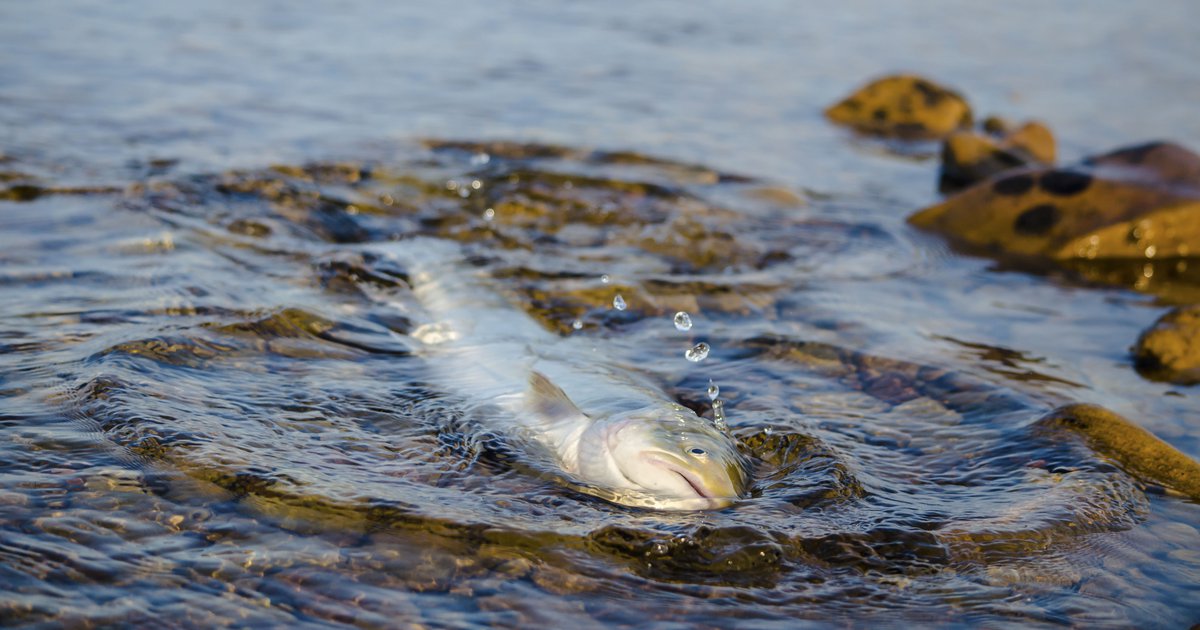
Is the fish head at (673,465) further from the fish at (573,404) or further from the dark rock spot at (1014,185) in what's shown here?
the dark rock spot at (1014,185)

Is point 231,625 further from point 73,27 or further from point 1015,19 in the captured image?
point 1015,19

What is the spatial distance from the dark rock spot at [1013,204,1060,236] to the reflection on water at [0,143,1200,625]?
1108 millimetres

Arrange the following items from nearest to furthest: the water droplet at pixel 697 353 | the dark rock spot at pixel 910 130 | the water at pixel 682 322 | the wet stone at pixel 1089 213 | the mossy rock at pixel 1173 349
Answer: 1. the water droplet at pixel 697 353
2. the mossy rock at pixel 1173 349
3. the water at pixel 682 322
4. the wet stone at pixel 1089 213
5. the dark rock spot at pixel 910 130

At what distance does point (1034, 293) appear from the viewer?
23.3 feet

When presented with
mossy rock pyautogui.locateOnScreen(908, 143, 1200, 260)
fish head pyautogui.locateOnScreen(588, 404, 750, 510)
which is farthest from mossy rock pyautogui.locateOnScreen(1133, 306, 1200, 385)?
fish head pyautogui.locateOnScreen(588, 404, 750, 510)

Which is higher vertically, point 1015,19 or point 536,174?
point 1015,19

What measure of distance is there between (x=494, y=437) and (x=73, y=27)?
32.9 feet

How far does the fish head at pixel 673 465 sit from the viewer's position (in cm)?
393

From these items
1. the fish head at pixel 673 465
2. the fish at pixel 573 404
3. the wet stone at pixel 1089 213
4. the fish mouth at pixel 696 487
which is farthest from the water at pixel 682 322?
the wet stone at pixel 1089 213

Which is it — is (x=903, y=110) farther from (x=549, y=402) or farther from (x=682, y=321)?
(x=549, y=402)

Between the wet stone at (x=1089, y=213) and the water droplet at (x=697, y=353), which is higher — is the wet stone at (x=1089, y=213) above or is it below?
above

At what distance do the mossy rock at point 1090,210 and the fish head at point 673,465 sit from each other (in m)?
4.64

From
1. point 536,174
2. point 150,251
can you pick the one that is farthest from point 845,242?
point 150,251

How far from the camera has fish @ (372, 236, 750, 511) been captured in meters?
3.97
